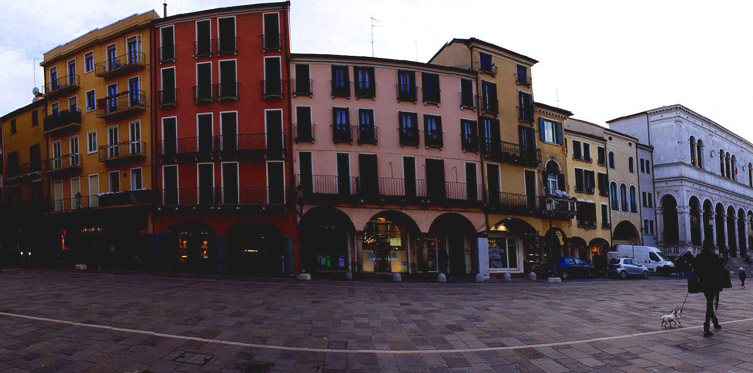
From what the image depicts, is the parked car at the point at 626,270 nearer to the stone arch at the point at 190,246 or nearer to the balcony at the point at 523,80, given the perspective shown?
the balcony at the point at 523,80

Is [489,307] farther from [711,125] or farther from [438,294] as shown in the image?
[711,125]

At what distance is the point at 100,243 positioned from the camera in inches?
1220

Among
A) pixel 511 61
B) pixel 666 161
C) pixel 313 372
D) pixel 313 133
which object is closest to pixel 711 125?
pixel 666 161

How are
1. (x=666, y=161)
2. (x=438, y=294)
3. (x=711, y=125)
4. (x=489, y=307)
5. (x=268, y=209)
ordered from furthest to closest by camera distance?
(x=711, y=125)
(x=666, y=161)
(x=268, y=209)
(x=438, y=294)
(x=489, y=307)

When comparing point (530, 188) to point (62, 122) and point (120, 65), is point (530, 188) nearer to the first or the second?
point (120, 65)

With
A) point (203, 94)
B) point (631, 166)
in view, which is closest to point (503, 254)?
point (631, 166)

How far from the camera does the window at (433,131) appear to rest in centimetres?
3036

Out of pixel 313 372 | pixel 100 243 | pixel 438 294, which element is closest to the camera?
pixel 313 372

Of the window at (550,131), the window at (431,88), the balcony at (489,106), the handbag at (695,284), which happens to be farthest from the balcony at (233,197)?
the window at (550,131)

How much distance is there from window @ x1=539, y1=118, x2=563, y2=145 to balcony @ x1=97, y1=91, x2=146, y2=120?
94.6 ft

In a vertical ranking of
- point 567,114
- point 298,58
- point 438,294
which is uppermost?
point 298,58

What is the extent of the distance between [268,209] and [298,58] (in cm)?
956

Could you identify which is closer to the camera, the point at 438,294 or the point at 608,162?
the point at 438,294

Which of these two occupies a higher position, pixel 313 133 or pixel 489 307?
pixel 313 133
